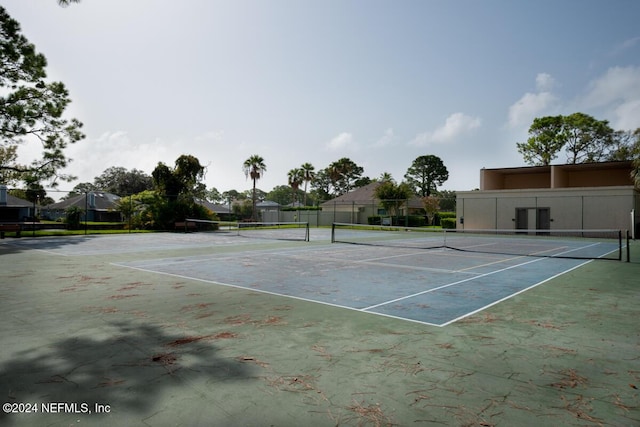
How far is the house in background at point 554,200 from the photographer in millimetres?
27969

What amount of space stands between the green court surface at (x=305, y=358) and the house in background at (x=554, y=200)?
24133mm

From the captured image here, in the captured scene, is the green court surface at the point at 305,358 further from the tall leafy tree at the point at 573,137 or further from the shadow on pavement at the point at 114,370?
the tall leafy tree at the point at 573,137

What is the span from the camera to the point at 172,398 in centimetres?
320

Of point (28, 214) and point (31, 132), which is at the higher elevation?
point (31, 132)

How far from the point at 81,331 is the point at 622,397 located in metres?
5.72

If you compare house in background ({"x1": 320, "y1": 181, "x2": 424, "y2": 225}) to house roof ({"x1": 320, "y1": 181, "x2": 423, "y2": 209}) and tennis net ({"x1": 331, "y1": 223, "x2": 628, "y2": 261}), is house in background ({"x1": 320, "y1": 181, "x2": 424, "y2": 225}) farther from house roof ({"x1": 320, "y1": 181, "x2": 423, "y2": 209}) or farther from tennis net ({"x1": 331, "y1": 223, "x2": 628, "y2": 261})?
tennis net ({"x1": 331, "y1": 223, "x2": 628, "y2": 261})

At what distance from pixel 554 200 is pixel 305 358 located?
31540 millimetres

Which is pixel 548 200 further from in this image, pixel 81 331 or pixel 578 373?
pixel 81 331

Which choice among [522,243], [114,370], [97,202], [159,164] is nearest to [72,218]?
[159,164]

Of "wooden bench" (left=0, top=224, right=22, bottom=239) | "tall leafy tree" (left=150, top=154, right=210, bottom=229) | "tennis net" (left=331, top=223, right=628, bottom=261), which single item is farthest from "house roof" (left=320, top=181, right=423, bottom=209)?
"wooden bench" (left=0, top=224, right=22, bottom=239)

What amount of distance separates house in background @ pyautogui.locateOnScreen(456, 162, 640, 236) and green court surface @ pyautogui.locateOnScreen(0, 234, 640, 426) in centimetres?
2413

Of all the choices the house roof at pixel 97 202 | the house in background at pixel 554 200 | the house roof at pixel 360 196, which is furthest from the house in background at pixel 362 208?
the house roof at pixel 97 202

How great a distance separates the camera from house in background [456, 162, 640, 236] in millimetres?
27969

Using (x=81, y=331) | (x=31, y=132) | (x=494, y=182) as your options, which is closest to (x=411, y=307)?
(x=81, y=331)
